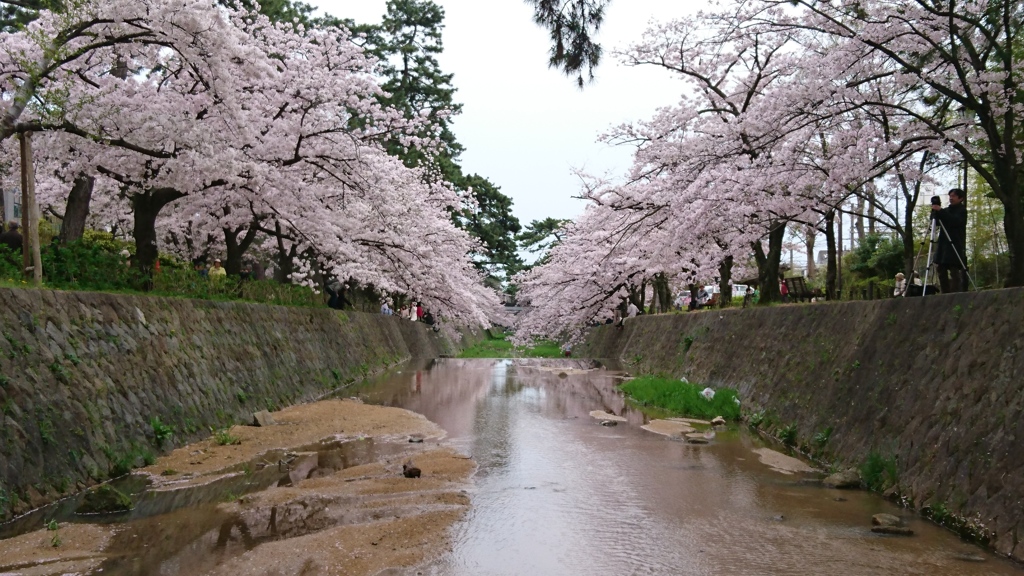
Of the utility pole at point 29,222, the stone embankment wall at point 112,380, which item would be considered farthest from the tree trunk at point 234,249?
the utility pole at point 29,222

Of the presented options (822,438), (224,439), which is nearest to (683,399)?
(822,438)

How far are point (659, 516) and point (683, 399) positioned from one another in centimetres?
843

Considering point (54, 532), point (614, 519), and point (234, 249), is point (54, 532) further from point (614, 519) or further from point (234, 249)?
point (234, 249)

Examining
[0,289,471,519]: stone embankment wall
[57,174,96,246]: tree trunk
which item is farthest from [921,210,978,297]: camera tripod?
[57,174,96,246]: tree trunk

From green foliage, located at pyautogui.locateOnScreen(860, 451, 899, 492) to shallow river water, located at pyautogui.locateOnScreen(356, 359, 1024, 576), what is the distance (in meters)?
0.24

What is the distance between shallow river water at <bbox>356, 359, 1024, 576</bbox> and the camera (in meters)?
5.74

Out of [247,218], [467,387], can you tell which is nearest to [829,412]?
[467,387]

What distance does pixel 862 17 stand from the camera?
10.2 m

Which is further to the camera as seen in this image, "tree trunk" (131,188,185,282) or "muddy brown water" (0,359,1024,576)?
"tree trunk" (131,188,185,282)

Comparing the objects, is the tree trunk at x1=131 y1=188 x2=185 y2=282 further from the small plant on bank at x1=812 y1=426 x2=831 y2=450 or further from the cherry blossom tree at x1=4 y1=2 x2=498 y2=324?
the small plant on bank at x1=812 y1=426 x2=831 y2=450

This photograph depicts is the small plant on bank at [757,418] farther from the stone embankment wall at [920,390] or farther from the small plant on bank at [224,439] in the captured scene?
the small plant on bank at [224,439]

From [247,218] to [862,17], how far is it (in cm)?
1438

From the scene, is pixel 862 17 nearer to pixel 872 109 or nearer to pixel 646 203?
pixel 872 109

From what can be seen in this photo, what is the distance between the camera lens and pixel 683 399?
15.3 meters
